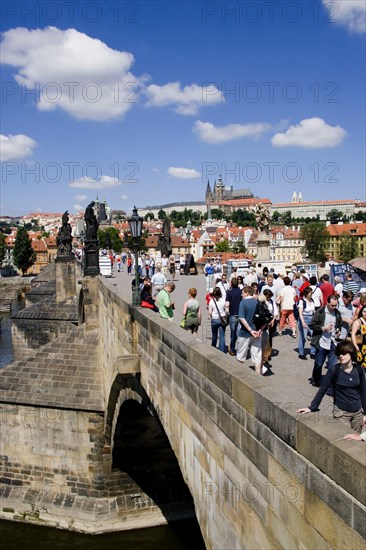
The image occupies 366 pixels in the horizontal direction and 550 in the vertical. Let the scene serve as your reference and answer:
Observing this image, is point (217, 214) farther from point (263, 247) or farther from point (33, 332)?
point (263, 247)

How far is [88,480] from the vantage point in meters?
13.4

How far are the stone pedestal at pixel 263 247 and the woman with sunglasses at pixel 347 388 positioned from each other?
59.0 ft

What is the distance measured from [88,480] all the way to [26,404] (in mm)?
2564

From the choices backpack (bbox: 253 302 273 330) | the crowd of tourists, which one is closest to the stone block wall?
the crowd of tourists

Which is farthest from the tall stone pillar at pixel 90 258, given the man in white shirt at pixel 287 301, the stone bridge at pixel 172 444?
the man in white shirt at pixel 287 301

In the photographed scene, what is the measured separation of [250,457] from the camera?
3799 millimetres

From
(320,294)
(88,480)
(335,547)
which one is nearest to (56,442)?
(88,480)

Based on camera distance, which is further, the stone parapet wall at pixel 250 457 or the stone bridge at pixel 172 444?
the stone bridge at pixel 172 444

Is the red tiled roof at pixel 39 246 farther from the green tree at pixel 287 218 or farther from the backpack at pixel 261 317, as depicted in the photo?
the backpack at pixel 261 317

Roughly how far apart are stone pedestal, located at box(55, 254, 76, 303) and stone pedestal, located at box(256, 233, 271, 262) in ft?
35.0

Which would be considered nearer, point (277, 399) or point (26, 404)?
point (277, 399)

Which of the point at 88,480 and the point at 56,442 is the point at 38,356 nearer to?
the point at 56,442

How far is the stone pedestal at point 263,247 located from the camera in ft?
71.7

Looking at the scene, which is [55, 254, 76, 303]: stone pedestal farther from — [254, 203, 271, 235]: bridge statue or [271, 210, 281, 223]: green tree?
[271, 210, 281, 223]: green tree
